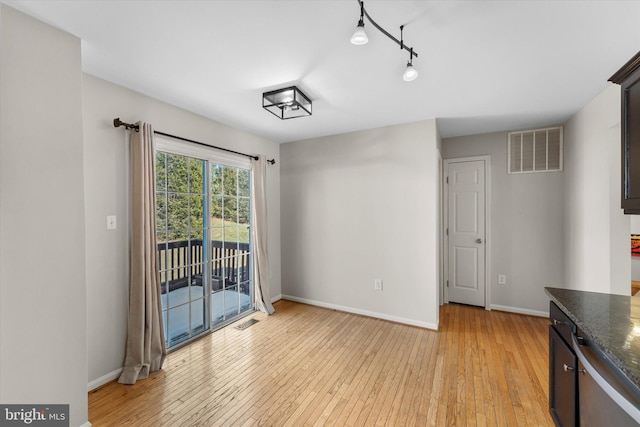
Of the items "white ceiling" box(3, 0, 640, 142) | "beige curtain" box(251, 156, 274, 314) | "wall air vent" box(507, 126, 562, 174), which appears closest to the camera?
"white ceiling" box(3, 0, 640, 142)

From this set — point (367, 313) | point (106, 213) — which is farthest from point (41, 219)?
point (367, 313)

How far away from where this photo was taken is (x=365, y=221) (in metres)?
3.84

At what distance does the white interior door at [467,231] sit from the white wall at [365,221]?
3.24 feet

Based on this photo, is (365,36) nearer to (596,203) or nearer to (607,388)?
(607,388)

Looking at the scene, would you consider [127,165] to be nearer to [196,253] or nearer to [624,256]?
[196,253]

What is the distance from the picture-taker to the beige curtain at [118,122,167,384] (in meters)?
2.39

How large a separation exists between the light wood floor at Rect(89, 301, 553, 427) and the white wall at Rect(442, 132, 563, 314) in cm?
50

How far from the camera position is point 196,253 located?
3111mm

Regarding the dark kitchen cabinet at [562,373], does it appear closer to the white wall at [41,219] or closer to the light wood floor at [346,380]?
the light wood floor at [346,380]

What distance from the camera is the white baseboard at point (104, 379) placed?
2.21m

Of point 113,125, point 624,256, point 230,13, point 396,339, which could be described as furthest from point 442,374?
point 113,125

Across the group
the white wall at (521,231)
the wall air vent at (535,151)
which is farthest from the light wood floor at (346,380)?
the wall air vent at (535,151)

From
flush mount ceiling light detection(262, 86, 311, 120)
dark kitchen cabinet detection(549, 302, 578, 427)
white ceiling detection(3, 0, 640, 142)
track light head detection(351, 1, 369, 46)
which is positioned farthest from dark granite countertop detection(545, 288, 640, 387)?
flush mount ceiling light detection(262, 86, 311, 120)

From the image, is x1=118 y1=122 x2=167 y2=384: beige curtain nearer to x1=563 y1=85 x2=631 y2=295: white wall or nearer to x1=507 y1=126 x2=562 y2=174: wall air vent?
x1=563 y1=85 x2=631 y2=295: white wall
